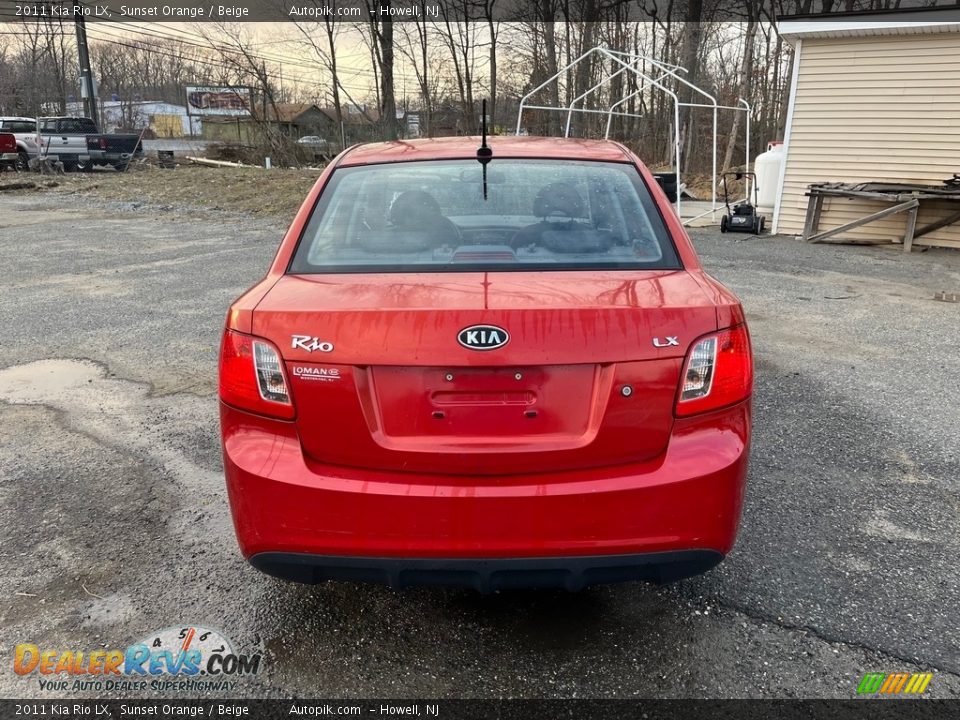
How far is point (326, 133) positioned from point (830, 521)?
35.8m

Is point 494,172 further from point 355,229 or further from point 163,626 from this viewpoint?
point 163,626

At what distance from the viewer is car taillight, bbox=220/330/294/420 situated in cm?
213

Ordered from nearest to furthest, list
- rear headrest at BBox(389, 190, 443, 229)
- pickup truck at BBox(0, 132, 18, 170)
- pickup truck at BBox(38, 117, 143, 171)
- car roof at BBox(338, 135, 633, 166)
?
rear headrest at BBox(389, 190, 443, 229) < car roof at BBox(338, 135, 633, 166) < pickup truck at BBox(0, 132, 18, 170) < pickup truck at BBox(38, 117, 143, 171)

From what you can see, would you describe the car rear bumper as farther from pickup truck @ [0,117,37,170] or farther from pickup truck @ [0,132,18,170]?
pickup truck @ [0,117,37,170]

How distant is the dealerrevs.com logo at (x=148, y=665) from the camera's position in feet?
7.69

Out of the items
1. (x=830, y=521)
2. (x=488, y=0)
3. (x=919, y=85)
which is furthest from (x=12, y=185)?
(x=830, y=521)

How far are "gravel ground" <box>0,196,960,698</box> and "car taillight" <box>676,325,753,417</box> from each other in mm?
904

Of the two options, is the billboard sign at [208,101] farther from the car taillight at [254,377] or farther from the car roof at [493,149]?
the car taillight at [254,377]

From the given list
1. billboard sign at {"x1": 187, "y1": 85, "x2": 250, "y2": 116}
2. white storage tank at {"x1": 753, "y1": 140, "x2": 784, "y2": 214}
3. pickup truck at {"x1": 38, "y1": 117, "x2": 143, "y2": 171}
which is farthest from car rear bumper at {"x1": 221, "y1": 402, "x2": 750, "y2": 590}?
billboard sign at {"x1": 187, "y1": 85, "x2": 250, "y2": 116}

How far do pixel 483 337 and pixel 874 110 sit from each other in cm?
1298

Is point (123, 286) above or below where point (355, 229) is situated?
below

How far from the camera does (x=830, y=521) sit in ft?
10.7

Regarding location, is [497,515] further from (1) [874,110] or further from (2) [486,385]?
(1) [874,110]

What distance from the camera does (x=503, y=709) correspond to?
2213mm
